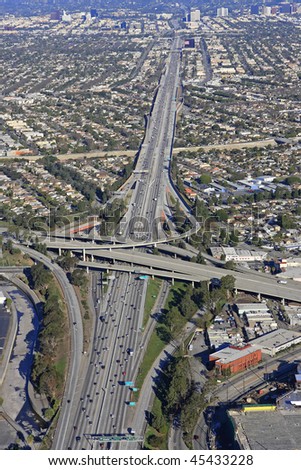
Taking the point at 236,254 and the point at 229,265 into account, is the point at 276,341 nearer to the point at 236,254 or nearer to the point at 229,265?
the point at 229,265

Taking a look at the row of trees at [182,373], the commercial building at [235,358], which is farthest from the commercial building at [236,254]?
the commercial building at [235,358]

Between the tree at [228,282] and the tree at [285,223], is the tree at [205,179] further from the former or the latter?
the tree at [228,282]

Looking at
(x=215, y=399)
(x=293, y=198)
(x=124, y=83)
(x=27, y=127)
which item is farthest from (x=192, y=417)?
(x=124, y=83)

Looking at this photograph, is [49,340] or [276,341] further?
[276,341]

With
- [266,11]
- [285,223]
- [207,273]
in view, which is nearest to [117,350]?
[207,273]

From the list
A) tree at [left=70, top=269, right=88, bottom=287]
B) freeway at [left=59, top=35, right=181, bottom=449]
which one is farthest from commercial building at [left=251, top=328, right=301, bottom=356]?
tree at [left=70, top=269, right=88, bottom=287]
